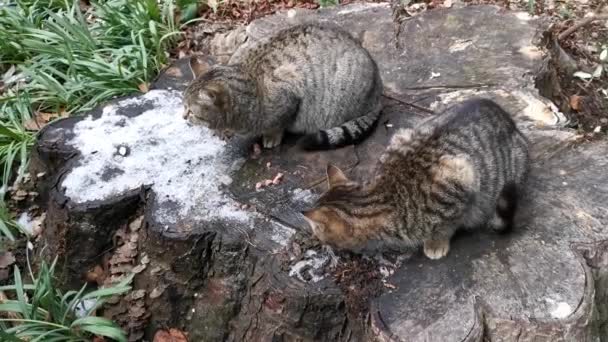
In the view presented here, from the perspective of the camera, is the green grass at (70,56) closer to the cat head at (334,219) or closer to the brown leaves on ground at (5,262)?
the brown leaves on ground at (5,262)

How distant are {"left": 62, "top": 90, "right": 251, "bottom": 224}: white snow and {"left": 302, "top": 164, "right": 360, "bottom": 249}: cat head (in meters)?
0.52

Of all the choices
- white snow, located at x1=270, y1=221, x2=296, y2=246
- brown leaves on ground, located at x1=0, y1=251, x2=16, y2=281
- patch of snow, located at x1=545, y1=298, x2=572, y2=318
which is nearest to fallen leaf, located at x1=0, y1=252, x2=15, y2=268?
brown leaves on ground, located at x1=0, y1=251, x2=16, y2=281

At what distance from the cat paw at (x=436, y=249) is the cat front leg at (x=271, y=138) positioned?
1.23 metres

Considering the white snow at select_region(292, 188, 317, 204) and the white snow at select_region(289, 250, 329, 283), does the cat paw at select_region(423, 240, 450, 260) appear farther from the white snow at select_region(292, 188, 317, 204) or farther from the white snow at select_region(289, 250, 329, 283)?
the white snow at select_region(292, 188, 317, 204)

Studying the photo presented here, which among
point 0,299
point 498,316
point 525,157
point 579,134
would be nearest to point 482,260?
point 498,316

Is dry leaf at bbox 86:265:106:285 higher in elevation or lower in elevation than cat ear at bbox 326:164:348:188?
lower

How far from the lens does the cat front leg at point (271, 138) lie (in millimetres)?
3863

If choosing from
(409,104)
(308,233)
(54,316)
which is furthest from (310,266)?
(54,316)

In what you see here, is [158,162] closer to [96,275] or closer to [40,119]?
[96,275]

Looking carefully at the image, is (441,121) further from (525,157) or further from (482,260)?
(482,260)

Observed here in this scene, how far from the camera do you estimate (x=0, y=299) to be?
404 cm

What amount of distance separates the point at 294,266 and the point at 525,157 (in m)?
1.29

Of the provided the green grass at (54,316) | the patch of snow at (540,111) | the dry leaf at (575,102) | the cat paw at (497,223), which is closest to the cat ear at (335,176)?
the cat paw at (497,223)

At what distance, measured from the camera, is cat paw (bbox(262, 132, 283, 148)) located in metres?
3.86
